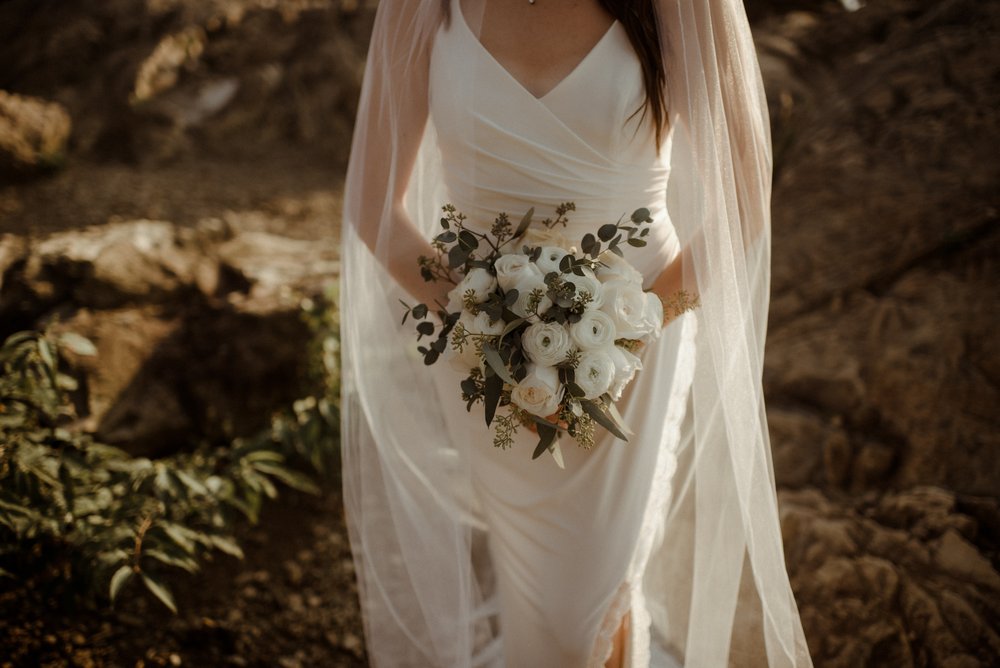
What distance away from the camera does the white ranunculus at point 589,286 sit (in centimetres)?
131

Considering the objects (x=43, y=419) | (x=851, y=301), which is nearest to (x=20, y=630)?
(x=43, y=419)

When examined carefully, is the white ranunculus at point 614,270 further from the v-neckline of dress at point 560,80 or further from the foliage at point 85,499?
the foliage at point 85,499

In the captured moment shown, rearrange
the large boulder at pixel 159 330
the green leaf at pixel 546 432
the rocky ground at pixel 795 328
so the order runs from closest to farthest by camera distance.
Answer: the green leaf at pixel 546 432 → the rocky ground at pixel 795 328 → the large boulder at pixel 159 330

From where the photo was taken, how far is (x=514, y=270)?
1348 millimetres

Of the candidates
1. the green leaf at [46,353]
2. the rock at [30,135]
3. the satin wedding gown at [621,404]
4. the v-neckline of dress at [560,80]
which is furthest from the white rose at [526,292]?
the rock at [30,135]

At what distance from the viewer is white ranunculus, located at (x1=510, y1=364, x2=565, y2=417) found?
4.28ft

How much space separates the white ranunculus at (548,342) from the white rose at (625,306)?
125 mm

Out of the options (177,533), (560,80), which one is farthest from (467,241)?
(177,533)

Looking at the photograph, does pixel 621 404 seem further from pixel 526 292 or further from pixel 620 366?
pixel 526 292

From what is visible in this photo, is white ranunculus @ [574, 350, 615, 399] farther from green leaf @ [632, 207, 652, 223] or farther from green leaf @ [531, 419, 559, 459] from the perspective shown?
green leaf @ [632, 207, 652, 223]

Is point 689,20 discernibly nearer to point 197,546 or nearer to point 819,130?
point 197,546

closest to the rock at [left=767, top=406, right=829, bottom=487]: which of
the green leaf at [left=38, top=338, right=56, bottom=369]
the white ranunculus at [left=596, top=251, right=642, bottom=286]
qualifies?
the white ranunculus at [left=596, top=251, right=642, bottom=286]

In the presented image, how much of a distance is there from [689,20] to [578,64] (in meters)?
0.30

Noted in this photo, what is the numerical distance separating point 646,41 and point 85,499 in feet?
7.89
